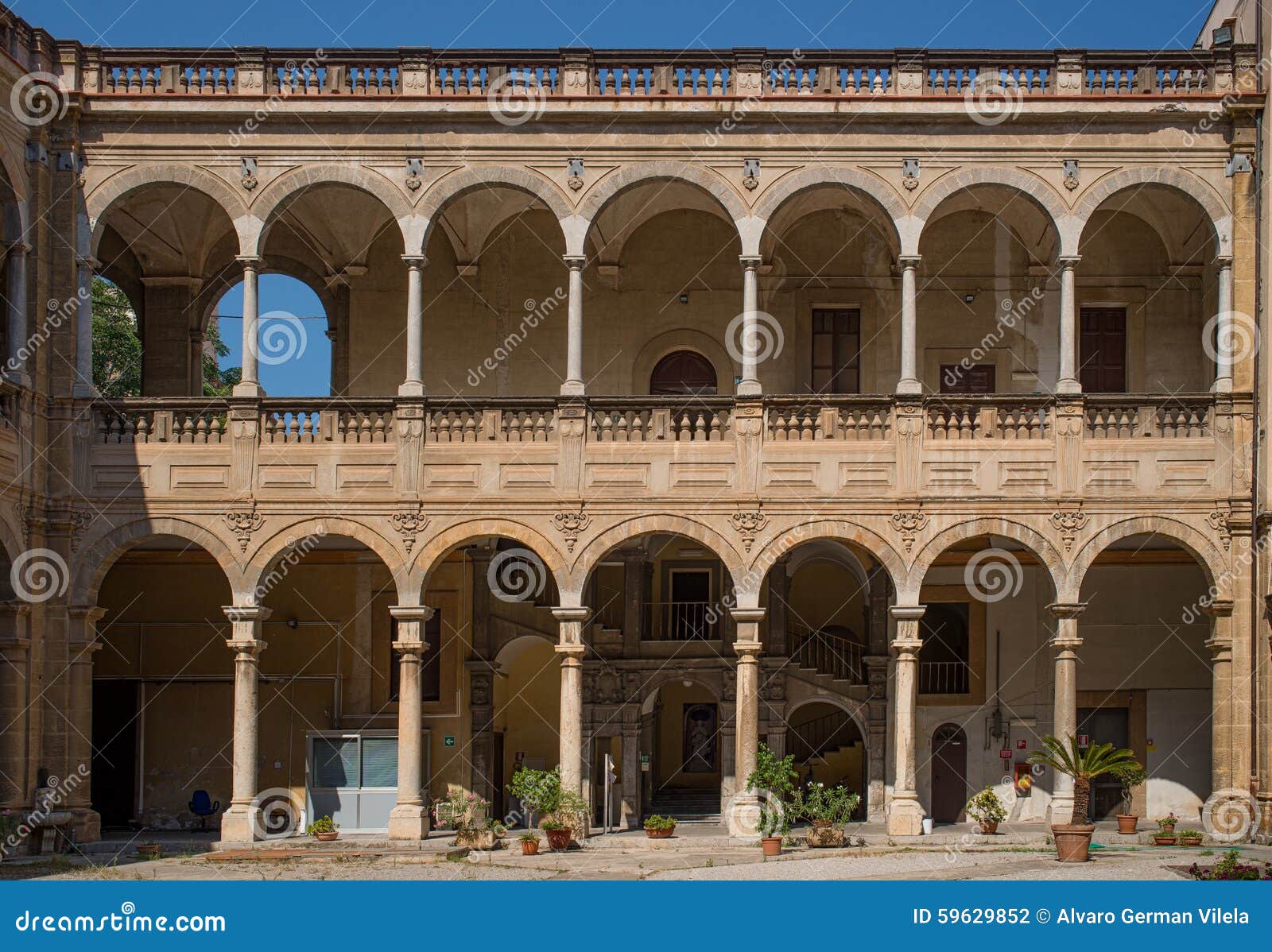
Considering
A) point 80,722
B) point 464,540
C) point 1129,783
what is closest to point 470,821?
point 464,540

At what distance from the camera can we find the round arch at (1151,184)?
82.6ft

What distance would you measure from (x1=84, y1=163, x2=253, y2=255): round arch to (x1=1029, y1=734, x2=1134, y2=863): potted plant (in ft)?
42.8

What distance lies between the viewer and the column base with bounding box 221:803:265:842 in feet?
80.7

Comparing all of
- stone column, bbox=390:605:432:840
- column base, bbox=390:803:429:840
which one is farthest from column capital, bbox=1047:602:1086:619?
column base, bbox=390:803:429:840

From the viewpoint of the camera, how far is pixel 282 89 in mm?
25734

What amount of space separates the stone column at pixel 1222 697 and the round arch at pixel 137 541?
13367 millimetres

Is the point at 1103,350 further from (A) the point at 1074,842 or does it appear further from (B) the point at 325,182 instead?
(B) the point at 325,182

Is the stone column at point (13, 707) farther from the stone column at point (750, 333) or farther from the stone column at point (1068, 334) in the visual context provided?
the stone column at point (1068, 334)

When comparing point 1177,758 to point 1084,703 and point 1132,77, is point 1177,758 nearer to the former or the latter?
point 1084,703

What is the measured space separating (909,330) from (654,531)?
4535mm

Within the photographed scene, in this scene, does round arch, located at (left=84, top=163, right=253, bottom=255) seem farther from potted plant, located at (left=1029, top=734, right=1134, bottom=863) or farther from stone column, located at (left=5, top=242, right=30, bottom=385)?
potted plant, located at (left=1029, top=734, right=1134, bottom=863)

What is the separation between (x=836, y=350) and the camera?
2889 centimetres

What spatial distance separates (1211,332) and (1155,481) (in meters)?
3.73

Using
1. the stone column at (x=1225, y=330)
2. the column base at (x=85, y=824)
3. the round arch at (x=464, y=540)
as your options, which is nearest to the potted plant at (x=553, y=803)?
the round arch at (x=464, y=540)
